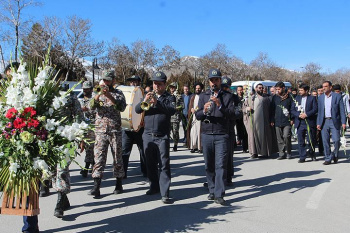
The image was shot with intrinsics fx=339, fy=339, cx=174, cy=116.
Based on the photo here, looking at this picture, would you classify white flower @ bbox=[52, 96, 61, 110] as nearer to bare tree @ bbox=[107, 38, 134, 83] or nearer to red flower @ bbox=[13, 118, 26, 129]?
red flower @ bbox=[13, 118, 26, 129]

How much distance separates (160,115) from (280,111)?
5.18 metres

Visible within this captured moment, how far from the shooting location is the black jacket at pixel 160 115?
582 centimetres

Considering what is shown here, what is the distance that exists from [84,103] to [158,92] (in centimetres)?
206

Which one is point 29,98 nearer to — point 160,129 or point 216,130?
point 160,129

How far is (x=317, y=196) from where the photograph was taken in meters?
6.02

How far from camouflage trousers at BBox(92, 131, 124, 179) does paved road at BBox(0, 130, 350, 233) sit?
0.49 m

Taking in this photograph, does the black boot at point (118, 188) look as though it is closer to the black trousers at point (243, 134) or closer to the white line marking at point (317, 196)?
the white line marking at point (317, 196)

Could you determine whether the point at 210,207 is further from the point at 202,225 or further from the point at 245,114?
the point at 245,114

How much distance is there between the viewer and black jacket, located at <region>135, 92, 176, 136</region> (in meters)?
5.82

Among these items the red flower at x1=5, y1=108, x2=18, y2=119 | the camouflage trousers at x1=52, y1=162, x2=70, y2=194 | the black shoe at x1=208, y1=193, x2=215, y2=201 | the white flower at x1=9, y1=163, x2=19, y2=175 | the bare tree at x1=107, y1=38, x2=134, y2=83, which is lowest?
the black shoe at x1=208, y1=193, x2=215, y2=201

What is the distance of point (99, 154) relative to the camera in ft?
19.0

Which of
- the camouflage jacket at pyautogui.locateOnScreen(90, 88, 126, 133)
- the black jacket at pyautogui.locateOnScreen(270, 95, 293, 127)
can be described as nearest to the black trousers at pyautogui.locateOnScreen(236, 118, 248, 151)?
the black jacket at pyautogui.locateOnScreen(270, 95, 293, 127)

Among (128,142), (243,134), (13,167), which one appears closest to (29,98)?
(13,167)

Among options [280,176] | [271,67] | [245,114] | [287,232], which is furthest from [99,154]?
[271,67]
